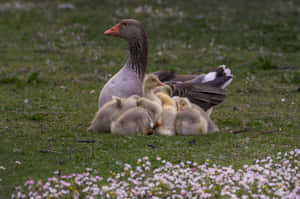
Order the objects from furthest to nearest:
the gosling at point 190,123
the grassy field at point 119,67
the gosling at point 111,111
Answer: the gosling at point 111,111 < the gosling at point 190,123 < the grassy field at point 119,67

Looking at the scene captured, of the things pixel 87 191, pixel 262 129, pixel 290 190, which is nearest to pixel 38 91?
pixel 262 129

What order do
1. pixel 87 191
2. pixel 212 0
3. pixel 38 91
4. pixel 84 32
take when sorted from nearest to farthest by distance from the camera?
pixel 87 191, pixel 38 91, pixel 84 32, pixel 212 0

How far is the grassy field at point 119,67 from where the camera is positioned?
711cm

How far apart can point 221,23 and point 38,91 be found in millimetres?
8980

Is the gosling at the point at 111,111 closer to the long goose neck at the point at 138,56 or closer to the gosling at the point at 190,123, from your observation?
the gosling at the point at 190,123

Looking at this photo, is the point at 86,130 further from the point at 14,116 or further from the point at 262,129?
the point at 262,129

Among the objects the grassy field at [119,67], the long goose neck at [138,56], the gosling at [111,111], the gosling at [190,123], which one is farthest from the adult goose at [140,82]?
the gosling at [190,123]

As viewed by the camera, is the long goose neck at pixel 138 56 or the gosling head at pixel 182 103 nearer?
the gosling head at pixel 182 103

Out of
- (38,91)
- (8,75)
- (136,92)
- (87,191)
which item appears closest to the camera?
(87,191)

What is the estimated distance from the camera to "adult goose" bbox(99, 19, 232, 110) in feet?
29.8

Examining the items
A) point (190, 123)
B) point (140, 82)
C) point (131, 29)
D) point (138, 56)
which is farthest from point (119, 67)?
point (190, 123)

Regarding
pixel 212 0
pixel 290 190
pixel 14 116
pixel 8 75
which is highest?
pixel 212 0

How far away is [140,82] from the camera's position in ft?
30.7

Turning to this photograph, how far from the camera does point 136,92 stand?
9195mm
